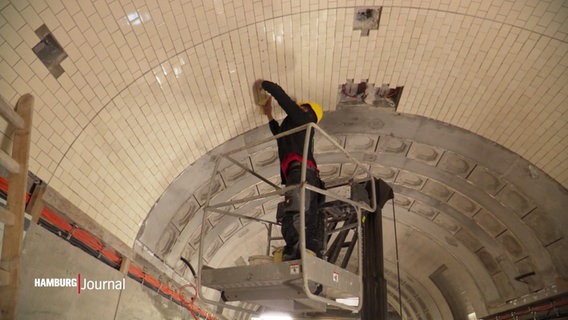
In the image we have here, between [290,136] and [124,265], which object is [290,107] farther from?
[124,265]

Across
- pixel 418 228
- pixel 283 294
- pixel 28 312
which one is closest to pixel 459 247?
pixel 418 228

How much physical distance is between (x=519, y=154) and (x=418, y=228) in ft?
12.1

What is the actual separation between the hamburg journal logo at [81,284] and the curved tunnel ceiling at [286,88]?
2.00 feet

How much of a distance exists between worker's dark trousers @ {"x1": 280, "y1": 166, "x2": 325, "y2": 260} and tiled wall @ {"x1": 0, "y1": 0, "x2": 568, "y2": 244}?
1.86 meters

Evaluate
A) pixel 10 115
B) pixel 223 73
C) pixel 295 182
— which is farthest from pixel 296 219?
pixel 10 115

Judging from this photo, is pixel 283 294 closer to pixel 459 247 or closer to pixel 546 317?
pixel 546 317

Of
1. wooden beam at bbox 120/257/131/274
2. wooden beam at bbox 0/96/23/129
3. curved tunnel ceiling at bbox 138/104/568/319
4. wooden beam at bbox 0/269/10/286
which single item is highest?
curved tunnel ceiling at bbox 138/104/568/319

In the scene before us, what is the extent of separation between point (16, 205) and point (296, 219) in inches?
97.2

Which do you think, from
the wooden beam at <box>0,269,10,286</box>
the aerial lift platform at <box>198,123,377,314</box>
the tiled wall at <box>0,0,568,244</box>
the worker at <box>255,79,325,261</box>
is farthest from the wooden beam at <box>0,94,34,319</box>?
the worker at <box>255,79,325,261</box>

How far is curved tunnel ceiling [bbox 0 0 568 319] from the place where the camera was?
13.3 feet

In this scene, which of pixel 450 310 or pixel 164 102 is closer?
pixel 164 102

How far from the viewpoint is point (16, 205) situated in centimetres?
329

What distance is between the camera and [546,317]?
7.11 m

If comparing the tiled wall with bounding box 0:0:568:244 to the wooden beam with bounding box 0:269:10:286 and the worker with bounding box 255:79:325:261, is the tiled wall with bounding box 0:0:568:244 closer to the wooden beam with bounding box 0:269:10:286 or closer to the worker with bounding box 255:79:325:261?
the worker with bounding box 255:79:325:261
